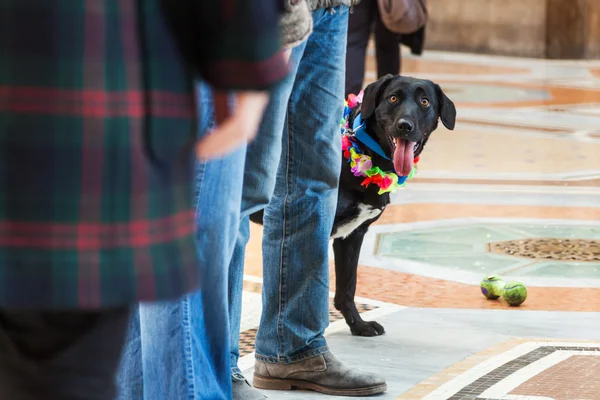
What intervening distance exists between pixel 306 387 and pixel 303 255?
420mm

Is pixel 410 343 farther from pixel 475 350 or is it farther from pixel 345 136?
pixel 345 136

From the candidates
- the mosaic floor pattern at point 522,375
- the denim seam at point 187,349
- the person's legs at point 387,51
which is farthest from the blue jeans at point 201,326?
the person's legs at point 387,51

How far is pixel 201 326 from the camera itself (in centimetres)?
264

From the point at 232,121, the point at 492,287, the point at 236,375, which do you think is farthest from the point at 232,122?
the point at 492,287

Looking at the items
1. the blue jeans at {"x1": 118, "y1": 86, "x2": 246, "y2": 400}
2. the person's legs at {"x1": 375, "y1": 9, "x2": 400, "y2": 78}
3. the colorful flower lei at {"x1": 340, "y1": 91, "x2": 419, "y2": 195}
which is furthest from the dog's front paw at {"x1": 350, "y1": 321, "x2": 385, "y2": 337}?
the person's legs at {"x1": 375, "y1": 9, "x2": 400, "y2": 78}

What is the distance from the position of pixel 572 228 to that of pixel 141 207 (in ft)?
17.8

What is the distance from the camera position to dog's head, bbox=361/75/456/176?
463cm

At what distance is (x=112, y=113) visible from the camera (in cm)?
142

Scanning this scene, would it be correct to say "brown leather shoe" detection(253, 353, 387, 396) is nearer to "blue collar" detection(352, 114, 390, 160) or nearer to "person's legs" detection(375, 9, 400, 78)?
"blue collar" detection(352, 114, 390, 160)

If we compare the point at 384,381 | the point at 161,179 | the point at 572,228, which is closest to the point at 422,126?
the point at 384,381

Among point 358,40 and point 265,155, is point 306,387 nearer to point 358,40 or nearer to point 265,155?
point 265,155

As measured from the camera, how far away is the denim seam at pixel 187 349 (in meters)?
2.53

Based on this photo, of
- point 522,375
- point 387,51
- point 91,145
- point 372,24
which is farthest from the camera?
point 387,51

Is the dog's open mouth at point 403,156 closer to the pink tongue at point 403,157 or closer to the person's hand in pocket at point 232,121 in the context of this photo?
the pink tongue at point 403,157
